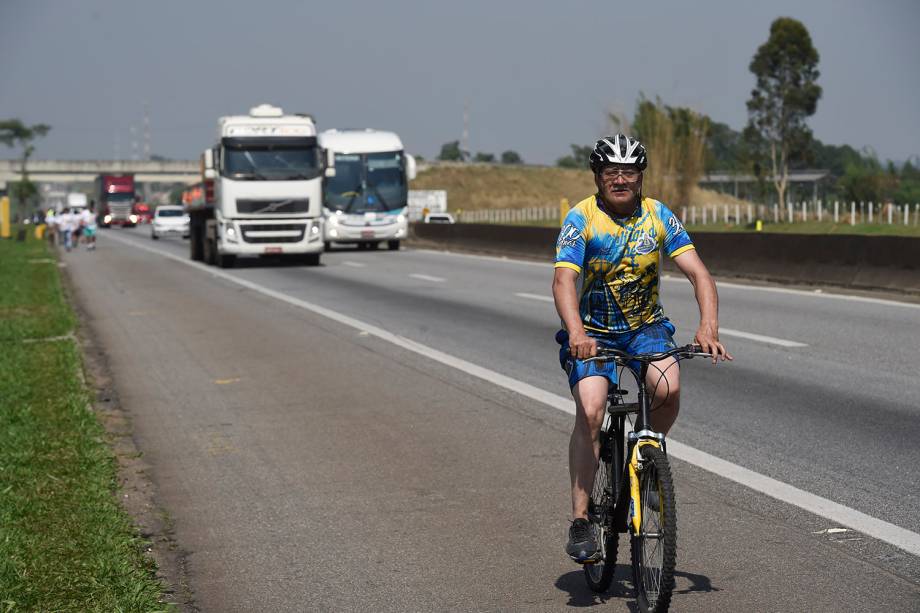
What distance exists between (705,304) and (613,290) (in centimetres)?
37

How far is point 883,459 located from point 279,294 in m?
15.6

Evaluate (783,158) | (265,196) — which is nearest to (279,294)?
(265,196)

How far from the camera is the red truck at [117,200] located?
3782 inches

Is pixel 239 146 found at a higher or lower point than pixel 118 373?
higher

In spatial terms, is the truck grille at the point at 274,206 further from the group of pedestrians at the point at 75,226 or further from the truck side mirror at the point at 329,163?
the group of pedestrians at the point at 75,226

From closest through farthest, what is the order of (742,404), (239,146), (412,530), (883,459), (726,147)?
(412,530), (883,459), (742,404), (239,146), (726,147)

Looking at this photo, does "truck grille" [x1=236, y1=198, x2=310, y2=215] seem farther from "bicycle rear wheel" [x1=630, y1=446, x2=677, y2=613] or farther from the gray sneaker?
"bicycle rear wheel" [x1=630, y1=446, x2=677, y2=613]

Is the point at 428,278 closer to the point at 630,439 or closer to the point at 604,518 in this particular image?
the point at 604,518

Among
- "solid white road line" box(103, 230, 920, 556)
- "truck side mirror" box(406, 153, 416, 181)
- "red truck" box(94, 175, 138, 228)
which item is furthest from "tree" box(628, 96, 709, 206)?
"red truck" box(94, 175, 138, 228)

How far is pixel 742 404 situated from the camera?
33.4 ft

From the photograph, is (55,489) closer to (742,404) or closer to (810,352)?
(742,404)

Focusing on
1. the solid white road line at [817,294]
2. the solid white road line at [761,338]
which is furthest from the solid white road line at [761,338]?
the solid white road line at [817,294]

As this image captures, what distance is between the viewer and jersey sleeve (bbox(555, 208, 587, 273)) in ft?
17.7

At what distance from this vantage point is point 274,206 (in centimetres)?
3123
